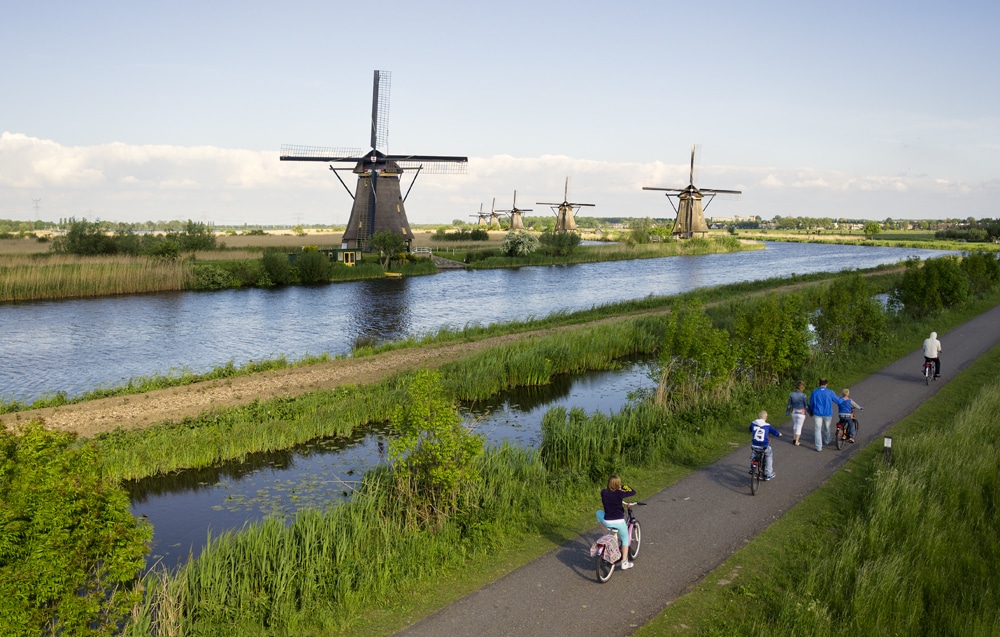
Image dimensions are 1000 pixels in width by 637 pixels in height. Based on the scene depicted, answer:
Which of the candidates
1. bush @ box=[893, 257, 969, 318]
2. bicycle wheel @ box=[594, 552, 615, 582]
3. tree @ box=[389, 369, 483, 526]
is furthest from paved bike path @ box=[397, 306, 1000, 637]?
bush @ box=[893, 257, 969, 318]

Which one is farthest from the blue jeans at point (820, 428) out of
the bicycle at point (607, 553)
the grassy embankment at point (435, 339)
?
the grassy embankment at point (435, 339)

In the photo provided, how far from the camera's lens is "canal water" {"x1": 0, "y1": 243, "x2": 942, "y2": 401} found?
26.4 m

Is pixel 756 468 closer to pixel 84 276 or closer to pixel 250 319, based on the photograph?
pixel 250 319

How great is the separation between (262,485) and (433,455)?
524 cm

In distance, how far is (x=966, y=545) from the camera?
10.2 metres

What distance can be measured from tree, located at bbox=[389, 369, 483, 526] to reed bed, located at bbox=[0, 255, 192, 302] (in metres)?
43.1

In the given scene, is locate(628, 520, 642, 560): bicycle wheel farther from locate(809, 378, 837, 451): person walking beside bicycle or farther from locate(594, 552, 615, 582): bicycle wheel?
locate(809, 378, 837, 451): person walking beside bicycle

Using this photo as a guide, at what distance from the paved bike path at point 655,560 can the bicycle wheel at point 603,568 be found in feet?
0.30

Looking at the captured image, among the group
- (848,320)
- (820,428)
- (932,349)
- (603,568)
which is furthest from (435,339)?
(603,568)

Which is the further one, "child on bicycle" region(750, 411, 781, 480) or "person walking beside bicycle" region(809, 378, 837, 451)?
"person walking beside bicycle" region(809, 378, 837, 451)

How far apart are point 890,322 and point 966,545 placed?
80.1 feet

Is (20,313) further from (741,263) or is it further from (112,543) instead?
(741,263)

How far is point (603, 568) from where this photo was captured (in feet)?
30.5

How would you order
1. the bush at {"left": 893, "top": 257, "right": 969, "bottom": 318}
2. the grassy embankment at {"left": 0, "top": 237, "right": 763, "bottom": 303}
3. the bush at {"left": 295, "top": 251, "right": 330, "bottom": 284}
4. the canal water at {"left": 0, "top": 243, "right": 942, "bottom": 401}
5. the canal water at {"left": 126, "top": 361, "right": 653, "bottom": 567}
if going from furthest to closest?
the bush at {"left": 295, "top": 251, "right": 330, "bottom": 284}
the grassy embankment at {"left": 0, "top": 237, "right": 763, "bottom": 303}
the bush at {"left": 893, "top": 257, "right": 969, "bottom": 318}
the canal water at {"left": 0, "top": 243, "right": 942, "bottom": 401}
the canal water at {"left": 126, "top": 361, "right": 653, "bottom": 567}
